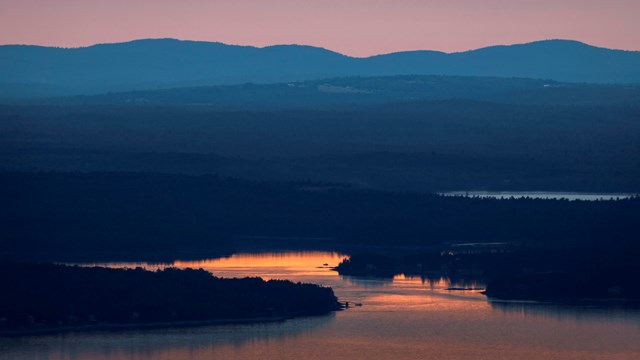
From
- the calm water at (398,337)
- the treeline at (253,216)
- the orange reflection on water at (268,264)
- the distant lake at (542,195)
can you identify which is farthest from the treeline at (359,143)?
the calm water at (398,337)

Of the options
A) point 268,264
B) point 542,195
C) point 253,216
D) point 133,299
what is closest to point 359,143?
point 542,195

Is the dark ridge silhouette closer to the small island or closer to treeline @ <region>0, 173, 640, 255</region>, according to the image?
treeline @ <region>0, 173, 640, 255</region>

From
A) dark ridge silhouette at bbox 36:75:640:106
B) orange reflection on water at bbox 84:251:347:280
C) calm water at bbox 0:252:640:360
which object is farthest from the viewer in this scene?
dark ridge silhouette at bbox 36:75:640:106

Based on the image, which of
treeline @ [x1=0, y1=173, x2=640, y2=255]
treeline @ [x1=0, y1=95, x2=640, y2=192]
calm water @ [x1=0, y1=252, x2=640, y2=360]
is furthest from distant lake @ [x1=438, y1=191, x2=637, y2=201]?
calm water @ [x1=0, y1=252, x2=640, y2=360]

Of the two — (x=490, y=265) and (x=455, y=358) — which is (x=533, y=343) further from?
(x=490, y=265)

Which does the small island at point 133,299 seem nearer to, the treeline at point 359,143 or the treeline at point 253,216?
the treeline at point 253,216

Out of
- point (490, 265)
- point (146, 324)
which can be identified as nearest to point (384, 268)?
point (490, 265)
